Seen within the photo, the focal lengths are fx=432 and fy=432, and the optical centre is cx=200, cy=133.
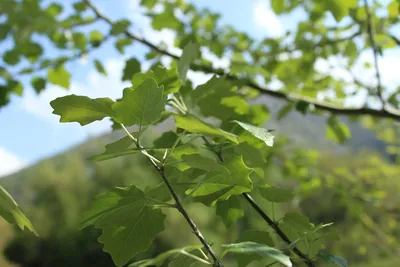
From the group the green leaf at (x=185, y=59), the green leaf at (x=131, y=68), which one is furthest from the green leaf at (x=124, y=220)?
the green leaf at (x=131, y=68)

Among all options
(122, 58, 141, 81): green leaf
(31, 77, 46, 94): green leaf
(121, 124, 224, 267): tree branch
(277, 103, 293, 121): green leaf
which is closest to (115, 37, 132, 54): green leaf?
(31, 77, 46, 94): green leaf

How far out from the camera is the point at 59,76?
4.11 ft

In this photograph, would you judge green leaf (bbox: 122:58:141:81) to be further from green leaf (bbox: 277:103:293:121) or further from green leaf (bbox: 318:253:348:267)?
green leaf (bbox: 277:103:293:121)

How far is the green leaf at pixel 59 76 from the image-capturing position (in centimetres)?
125

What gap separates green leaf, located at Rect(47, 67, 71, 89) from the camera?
49.3 inches

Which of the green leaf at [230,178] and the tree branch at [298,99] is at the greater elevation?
the green leaf at [230,178]

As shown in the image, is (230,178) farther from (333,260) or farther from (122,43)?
(122,43)

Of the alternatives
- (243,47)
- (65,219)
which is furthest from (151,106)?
(65,219)

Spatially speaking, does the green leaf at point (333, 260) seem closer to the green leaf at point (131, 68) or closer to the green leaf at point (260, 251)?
the green leaf at point (260, 251)

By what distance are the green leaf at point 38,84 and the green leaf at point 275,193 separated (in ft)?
3.56

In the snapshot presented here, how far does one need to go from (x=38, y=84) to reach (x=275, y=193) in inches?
43.1

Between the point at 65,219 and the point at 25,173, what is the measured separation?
4335 cm

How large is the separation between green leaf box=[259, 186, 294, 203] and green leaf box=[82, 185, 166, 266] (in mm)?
105

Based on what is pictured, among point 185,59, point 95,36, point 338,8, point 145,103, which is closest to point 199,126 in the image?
point 145,103
